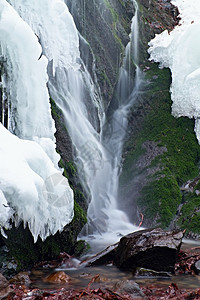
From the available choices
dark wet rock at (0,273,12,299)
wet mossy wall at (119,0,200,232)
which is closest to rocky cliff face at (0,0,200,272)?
wet mossy wall at (119,0,200,232)

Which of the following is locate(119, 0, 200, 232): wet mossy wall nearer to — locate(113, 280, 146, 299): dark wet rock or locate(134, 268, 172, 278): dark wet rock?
locate(134, 268, 172, 278): dark wet rock

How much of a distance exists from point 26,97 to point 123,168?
15.6 ft

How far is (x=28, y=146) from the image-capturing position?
4.85 meters

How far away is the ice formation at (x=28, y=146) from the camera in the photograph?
4398 mm

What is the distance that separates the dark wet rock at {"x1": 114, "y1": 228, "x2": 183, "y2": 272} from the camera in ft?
16.8

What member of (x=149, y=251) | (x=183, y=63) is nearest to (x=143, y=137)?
(x=183, y=63)

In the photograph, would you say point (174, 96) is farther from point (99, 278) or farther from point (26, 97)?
point (99, 278)

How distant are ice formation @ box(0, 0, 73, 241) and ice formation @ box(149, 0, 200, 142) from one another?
5.66m

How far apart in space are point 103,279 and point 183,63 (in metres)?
8.38

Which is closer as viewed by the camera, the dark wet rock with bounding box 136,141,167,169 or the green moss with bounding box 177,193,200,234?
the green moss with bounding box 177,193,200,234

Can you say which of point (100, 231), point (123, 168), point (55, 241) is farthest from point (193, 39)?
point (55, 241)

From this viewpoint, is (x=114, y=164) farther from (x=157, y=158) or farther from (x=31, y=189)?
(x=31, y=189)

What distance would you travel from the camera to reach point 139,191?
923 centimetres

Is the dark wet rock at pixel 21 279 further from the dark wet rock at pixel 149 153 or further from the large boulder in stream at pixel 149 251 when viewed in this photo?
the dark wet rock at pixel 149 153
